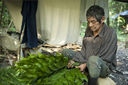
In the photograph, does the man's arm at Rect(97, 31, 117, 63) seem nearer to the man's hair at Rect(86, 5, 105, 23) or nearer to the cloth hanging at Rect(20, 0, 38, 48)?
the man's hair at Rect(86, 5, 105, 23)

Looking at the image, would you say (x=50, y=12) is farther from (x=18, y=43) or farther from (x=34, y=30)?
(x=18, y=43)

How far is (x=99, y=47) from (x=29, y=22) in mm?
2253

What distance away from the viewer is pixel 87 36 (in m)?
2.03

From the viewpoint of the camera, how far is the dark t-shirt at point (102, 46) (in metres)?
1.71

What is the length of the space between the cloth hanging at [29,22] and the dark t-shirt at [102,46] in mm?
1766

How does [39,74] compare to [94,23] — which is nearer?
[39,74]

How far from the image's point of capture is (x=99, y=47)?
1.83 m

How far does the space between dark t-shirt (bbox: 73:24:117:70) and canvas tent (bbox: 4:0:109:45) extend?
9.34ft

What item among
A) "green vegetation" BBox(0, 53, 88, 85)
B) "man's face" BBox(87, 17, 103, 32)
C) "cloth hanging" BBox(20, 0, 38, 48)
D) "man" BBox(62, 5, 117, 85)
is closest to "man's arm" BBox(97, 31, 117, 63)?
"man" BBox(62, 5, 117, 85)

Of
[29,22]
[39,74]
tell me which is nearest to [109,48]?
[39,74]

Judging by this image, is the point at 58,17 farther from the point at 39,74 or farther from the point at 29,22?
the point at 39,74

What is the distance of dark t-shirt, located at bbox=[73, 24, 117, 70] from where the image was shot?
1708 mm

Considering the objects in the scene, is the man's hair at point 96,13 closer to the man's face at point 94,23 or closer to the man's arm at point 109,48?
the man's face at point 94,23

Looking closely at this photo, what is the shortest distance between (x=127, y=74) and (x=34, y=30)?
9.04 feet
